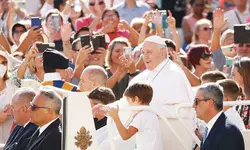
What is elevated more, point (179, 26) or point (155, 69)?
point (155, 69)

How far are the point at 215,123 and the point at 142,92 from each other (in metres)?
0.93

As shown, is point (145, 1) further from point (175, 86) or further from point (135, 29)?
point (175, 86)

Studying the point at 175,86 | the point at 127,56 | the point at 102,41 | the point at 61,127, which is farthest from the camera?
the point at 102,41

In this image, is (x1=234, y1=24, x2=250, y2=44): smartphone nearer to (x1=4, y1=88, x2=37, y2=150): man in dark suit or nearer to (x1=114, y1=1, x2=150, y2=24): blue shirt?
(x1=4, y1=88, x2=37, y2=150): man in dark suit

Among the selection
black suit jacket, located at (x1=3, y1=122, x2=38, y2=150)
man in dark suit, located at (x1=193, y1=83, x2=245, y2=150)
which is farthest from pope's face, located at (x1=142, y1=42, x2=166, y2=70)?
man in dark suit, located at (x1=193, y1=83, x2=245, y2=150)

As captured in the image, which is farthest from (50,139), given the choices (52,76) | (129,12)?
(129,12)

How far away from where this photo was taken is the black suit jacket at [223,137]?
953 cm

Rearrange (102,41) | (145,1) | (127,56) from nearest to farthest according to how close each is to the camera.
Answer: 1. (127,56)
2. (102,41)
3. (145,1)

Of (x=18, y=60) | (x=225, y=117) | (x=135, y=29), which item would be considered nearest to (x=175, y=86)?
(x=225, y=117)

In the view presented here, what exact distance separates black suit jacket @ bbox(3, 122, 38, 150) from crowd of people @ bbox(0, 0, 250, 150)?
0.01 meters

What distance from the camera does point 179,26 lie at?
63.6 feet

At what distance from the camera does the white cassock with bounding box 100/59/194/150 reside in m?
10.5

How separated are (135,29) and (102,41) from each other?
2.12 m

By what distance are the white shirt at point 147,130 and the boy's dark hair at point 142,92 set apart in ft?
0.42
